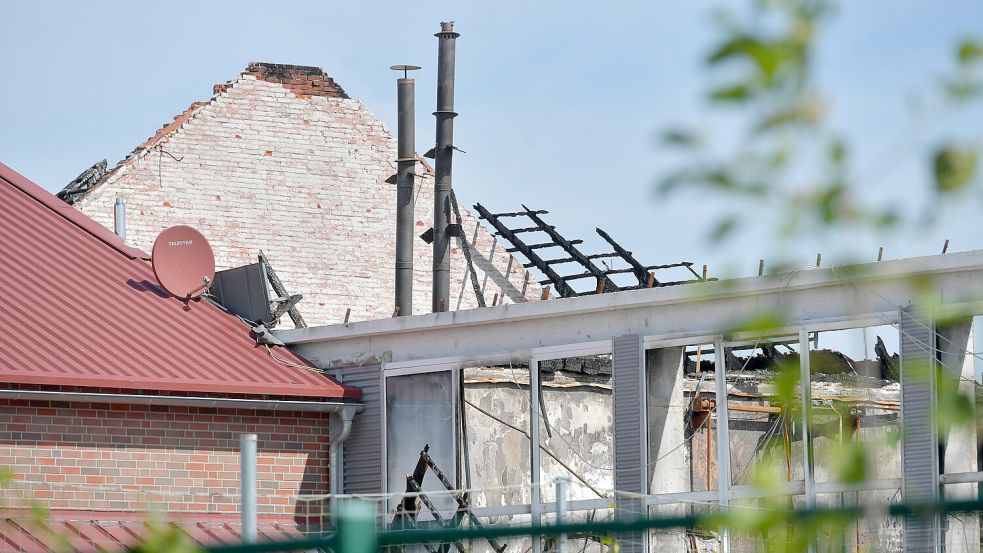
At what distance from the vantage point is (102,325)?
14703mm

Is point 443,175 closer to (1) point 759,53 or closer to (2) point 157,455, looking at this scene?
(2) point 157,455

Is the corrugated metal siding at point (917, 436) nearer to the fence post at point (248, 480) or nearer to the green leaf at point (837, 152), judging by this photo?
the fence post at point (248, 480)

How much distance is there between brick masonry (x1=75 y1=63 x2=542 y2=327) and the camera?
2241cm

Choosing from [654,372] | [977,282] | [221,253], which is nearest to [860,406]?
[654,372]

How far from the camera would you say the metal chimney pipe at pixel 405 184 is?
71.9 feet

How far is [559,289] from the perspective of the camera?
2409cm

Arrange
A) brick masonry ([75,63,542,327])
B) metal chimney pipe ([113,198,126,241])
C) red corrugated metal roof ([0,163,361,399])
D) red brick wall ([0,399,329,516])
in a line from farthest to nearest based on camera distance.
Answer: brick masonry ([75,63,542,327])
metal chimney pipe ([113,198,126,241])
red corrugated metal roof ([0,163,361,399])
red brick wall ([0,399,329,516])

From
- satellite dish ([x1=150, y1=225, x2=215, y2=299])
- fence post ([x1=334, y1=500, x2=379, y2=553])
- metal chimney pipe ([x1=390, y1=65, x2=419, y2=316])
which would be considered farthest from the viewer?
metal chimney pipe ([x1=390, y1=65, x2=419, y2=316])

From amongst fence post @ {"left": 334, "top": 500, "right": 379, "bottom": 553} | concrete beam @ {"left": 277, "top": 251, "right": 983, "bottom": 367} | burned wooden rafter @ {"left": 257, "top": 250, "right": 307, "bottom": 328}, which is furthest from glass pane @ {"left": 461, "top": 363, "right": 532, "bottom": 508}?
fence post @ {"left": 334, "top": 500, "right": 379, "bottom": 553}

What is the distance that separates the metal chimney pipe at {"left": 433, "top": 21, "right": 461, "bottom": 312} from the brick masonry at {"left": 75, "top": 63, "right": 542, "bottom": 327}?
913mm

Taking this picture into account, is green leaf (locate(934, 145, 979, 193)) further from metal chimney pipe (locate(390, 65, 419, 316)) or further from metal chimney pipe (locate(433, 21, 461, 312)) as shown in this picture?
metal chimney pipe (locate(433, 21, 461, 312))

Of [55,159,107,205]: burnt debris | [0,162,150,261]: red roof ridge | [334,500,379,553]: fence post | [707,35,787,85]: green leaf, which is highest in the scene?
[55,159,107,205]: burnt debris

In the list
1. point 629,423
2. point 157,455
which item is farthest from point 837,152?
point 157,455

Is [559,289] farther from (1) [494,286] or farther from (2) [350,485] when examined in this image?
(2) [350,485]
